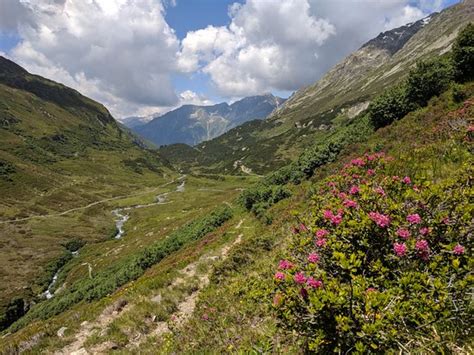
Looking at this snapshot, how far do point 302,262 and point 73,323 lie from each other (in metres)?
11.8

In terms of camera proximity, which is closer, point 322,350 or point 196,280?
point 322,350

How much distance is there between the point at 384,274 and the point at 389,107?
3347cm

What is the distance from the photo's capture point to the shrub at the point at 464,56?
28.1m

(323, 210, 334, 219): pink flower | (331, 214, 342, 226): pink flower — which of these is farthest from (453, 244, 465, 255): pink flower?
(323, 210, 334, 219): pink flower

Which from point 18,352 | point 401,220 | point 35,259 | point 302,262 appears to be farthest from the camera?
point 35,259

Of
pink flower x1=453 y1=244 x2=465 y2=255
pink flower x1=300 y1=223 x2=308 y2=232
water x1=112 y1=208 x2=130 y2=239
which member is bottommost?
water x1=112 y1=208 x2=130 y2=239

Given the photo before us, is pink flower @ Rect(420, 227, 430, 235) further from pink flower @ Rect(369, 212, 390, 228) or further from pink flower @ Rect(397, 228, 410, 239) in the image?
pink flower @ Rect(369, 212, 390, 228)

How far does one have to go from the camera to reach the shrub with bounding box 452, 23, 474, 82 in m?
28.1

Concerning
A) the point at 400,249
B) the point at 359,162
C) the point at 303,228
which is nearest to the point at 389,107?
the point at 359,162

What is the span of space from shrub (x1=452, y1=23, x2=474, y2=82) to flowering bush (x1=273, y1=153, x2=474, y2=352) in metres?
30.3

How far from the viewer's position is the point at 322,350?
14.7 ft

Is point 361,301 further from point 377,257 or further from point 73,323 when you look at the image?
point 73,323

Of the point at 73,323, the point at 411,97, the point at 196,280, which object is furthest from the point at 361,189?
the point at 411,97

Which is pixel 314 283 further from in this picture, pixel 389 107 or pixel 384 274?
pixel 389 107
